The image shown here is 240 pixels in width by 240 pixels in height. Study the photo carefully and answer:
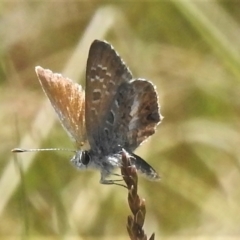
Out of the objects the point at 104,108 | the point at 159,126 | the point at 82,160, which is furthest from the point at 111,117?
the point at 159,126

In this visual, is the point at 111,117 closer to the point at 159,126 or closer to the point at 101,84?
the point at 101,84

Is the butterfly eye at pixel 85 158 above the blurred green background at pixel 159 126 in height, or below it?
below

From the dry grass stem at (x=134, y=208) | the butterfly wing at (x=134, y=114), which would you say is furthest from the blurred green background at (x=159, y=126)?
the dry grass stem at (x=134, y=208)

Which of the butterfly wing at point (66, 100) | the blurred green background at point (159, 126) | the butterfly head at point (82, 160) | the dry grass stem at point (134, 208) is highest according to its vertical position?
the blurred green background at point (159, 126)

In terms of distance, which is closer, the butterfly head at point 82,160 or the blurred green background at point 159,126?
the butterfly head at point 82,160

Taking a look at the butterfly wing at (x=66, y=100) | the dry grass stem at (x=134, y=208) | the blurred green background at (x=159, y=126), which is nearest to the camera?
the dry grass stem at (x=134, y=208)

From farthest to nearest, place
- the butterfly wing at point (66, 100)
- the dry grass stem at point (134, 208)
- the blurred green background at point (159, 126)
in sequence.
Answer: the blurred green background at point (159, 126)
the butterfly wing at point (66, 100)
the dry grass stem at point (134, 208)

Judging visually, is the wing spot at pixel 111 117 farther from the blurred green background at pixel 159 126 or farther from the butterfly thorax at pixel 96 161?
the blurred green background at pixel 159 126

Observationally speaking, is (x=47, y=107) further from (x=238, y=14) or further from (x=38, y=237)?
(x=238, y=14)
